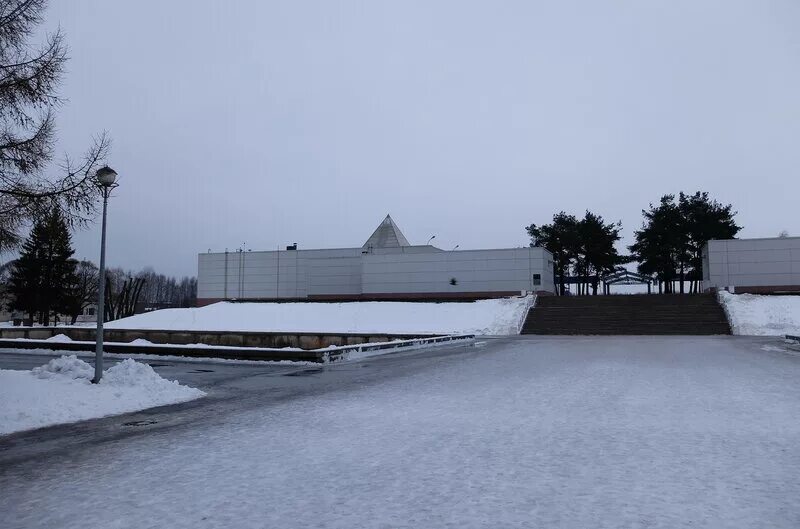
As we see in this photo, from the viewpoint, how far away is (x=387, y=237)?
248ft

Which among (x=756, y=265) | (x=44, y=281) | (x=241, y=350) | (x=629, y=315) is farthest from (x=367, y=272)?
(x=241, y=350)

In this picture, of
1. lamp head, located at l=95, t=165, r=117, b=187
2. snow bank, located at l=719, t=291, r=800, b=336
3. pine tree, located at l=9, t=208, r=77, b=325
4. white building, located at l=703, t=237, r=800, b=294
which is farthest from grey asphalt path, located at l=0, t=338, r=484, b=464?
pine tree, located at l=9, t=208, r=77, b=325

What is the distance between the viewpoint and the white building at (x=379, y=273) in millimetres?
62375

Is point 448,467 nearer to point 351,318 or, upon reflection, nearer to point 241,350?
point 241,350

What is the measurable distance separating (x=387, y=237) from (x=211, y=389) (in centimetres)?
6226

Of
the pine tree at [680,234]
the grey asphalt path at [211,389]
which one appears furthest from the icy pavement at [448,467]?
the pine tree at [680,234]

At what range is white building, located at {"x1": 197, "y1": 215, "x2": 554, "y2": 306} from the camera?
6238 cm

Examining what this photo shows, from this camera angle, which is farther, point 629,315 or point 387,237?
point 387,237

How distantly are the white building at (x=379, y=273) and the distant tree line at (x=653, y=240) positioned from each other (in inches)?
237

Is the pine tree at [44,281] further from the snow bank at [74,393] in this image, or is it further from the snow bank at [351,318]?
the snow bank at [74,393]

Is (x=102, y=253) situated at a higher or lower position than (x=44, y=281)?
lower

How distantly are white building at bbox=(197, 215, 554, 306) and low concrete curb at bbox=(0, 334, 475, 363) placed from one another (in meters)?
33.7

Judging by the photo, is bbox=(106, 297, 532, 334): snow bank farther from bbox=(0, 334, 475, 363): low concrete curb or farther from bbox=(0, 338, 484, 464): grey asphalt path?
bbox=(0, 338, 484, 464): grey asphalt path

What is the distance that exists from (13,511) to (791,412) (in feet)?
34.3
